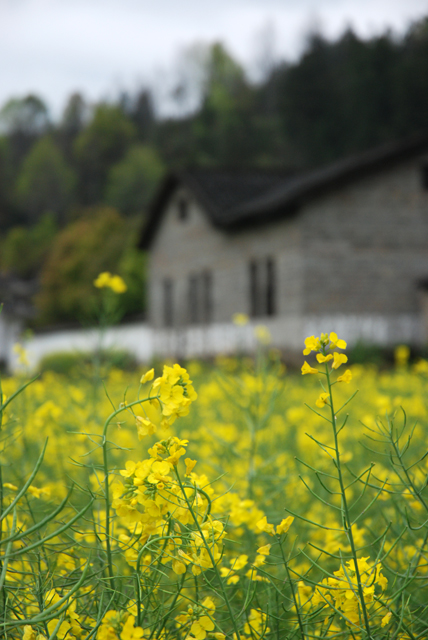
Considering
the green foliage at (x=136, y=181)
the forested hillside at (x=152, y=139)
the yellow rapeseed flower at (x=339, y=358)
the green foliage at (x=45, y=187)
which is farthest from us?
the green foliage at (x=45, y=187)

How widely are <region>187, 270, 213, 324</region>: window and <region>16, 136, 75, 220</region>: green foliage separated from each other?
39.6 meters

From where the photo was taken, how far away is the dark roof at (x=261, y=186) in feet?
43.4

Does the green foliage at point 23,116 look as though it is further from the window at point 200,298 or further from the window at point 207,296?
the window at point 207,296

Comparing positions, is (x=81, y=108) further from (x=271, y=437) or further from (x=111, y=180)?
(x=271, y=437)

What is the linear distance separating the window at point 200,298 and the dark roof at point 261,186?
1.71 metres

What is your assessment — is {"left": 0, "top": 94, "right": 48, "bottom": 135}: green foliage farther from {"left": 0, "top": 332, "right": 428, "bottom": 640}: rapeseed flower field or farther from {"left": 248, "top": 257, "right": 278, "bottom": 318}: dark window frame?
{"left": 0, "top": 332, "right": 428, "bottom": 640}: rapeseed flower field

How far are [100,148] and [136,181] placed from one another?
443 inches

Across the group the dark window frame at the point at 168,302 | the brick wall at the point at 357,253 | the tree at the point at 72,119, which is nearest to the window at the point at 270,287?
the brick wall at the point at 357,253

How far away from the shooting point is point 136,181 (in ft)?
153

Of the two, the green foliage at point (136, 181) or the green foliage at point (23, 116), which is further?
the green foliage at point (23, 116)

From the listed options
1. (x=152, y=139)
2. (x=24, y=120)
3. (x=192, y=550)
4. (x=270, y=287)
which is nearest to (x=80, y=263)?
(x=152, y=139)

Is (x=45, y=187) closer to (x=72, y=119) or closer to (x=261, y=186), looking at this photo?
(x=72, y=119)

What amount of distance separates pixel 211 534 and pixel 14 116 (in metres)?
70.3

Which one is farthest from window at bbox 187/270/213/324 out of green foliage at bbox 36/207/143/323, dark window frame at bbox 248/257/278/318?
green foliage at bbox 36/207/143/323
